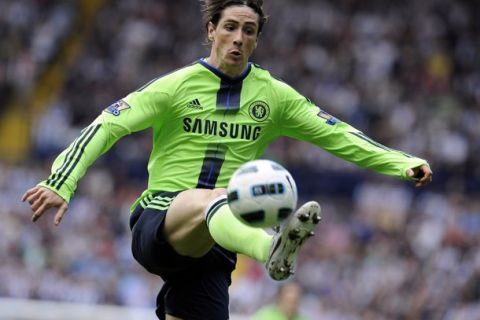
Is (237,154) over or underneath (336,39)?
underneath

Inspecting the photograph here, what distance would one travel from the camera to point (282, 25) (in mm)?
21062

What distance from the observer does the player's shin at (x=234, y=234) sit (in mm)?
6473

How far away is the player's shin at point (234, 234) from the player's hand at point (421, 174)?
3.79ft

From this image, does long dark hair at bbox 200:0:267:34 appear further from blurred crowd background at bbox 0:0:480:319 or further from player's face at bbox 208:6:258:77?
blurred crowd background at bbox 0:0:480:319

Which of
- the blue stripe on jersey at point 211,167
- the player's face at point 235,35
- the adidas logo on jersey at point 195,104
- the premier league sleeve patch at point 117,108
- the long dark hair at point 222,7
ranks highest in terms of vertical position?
the long dark hair at point 222,7

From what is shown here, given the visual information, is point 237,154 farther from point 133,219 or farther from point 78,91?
point 78,91

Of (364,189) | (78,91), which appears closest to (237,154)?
(364,189)

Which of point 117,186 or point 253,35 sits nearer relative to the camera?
point 253,35

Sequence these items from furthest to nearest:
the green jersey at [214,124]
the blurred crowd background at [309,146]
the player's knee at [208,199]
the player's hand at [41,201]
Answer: the blurred crowd background at [309,146] < the green jersey at [214,124] < the player's knee at [208,199] < the player's hand at [41,201]

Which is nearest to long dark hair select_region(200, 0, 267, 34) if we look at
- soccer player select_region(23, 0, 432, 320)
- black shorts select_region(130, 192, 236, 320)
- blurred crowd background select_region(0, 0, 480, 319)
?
soccer player select_region(23, 0, 432, 320)

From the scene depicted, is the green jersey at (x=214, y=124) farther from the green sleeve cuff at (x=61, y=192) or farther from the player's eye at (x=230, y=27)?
the green sleeve cuff at (x=61, y=192)

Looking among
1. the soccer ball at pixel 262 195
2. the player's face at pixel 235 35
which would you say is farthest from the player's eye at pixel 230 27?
the soccer ball at pixel 262 195

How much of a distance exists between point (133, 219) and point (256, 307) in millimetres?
7971

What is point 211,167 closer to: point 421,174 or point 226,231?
point 226,231
